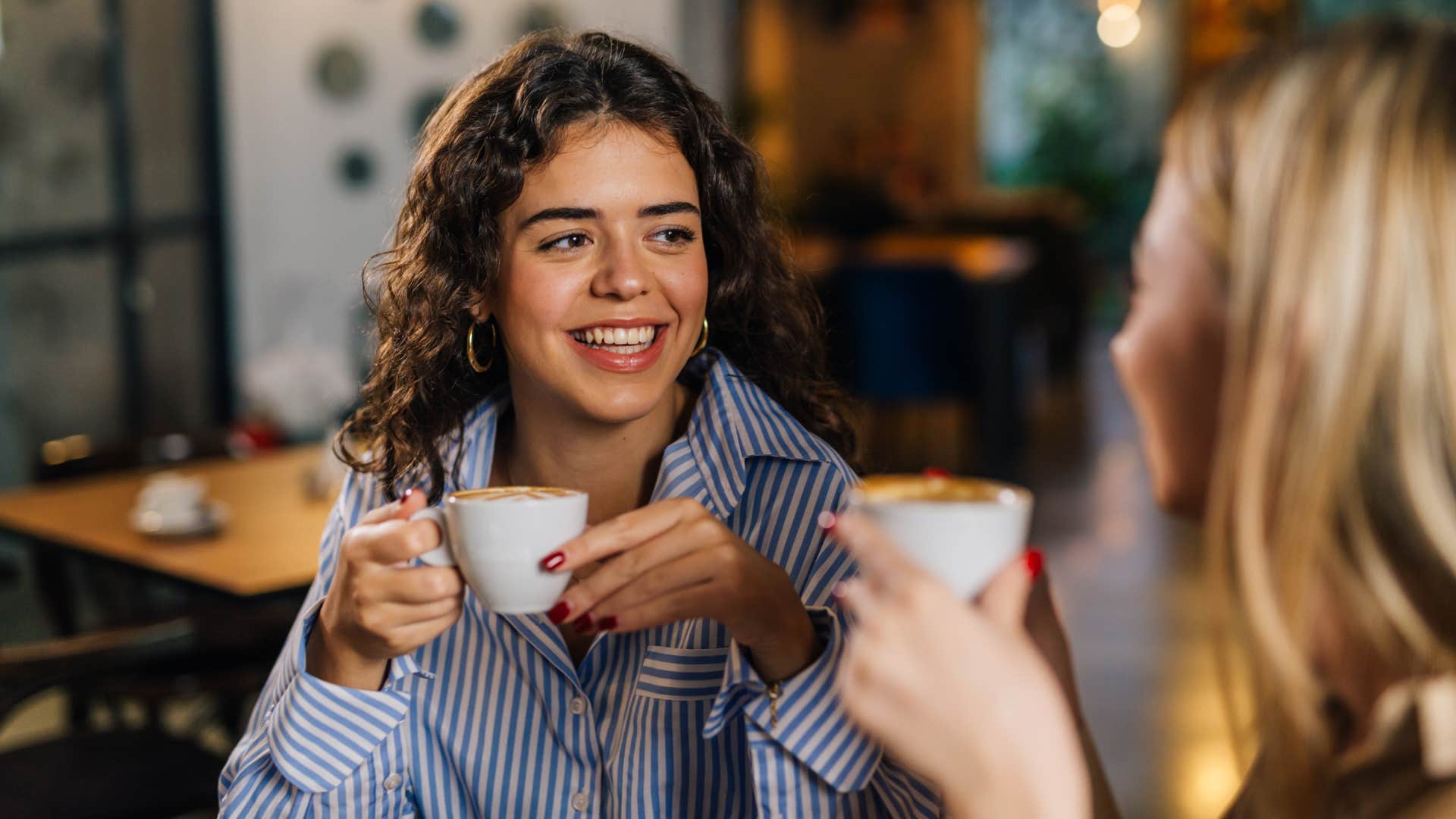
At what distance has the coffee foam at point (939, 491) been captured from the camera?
2.94 ft

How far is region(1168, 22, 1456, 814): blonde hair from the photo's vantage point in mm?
797

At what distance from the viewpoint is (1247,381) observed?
33.3 inches

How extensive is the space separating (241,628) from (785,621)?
1.38m

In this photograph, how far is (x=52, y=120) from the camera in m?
4.93

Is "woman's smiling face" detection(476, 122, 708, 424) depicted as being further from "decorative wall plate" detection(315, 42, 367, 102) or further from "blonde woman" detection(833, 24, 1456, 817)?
"decorative wall plate" detection(315, 42, 367, 102)

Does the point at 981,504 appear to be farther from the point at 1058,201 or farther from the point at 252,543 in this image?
the point at 1058,201

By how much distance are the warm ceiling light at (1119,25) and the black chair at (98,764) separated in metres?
11.1

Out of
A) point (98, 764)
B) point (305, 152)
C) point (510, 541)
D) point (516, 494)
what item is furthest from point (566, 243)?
point (305, 152)

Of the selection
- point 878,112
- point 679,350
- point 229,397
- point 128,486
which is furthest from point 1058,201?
point 679,350

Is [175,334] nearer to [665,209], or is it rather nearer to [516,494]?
[665,209]

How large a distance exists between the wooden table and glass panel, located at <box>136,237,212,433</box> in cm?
212

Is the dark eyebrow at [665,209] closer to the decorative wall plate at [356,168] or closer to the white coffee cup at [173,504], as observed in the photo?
the white coffee cup at [173,504]

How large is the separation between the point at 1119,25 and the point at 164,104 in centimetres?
941

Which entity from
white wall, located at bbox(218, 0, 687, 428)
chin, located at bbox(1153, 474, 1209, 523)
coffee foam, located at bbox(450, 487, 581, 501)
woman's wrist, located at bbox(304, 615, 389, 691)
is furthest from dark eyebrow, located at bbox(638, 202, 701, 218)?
white wall, located at bbox(218, 0, 687, 428)
